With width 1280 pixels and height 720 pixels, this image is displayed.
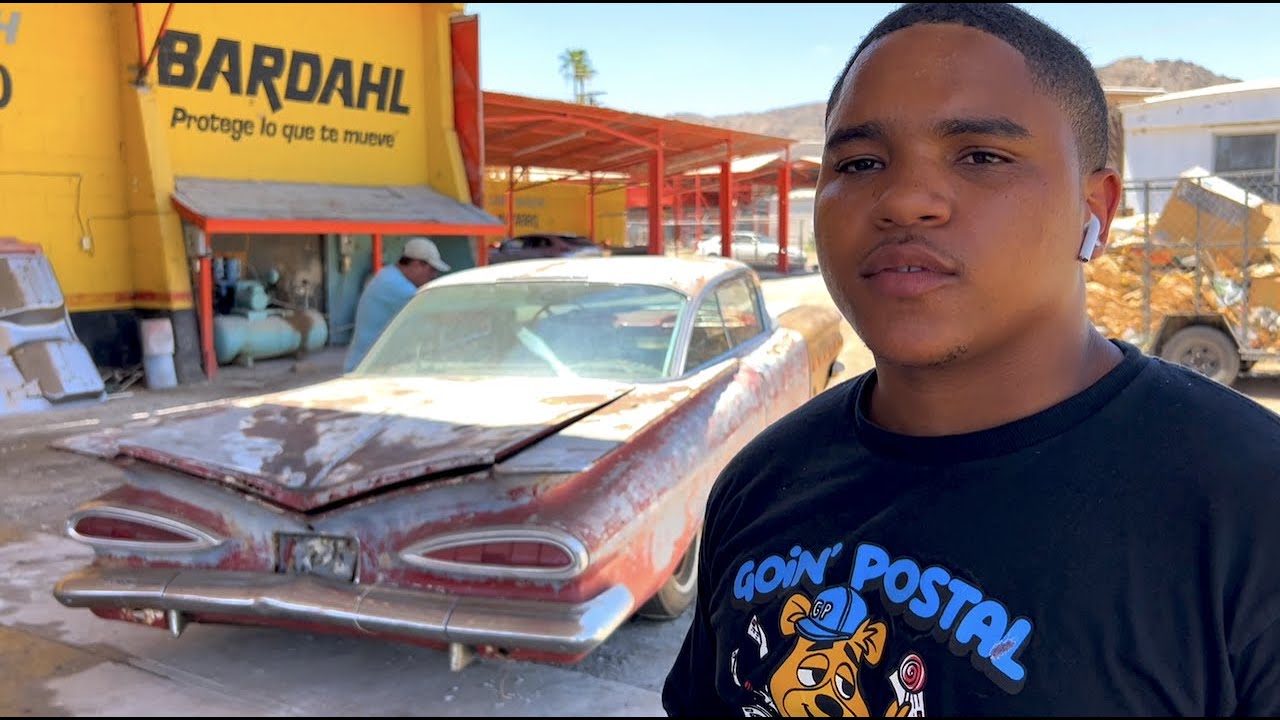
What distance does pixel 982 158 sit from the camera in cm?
118

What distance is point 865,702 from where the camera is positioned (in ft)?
3.77

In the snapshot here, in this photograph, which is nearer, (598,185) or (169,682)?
(169,682)

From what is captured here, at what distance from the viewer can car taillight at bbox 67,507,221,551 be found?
3.44m

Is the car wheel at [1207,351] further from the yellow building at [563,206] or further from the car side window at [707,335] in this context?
the yellow building at [563,206]

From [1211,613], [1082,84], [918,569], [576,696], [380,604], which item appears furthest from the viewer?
[576,696]

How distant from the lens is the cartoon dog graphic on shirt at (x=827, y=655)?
116 cm

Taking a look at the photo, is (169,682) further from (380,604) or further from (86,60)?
(86,60)

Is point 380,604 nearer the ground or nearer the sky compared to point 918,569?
nearer the ground

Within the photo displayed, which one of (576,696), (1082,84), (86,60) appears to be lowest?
(576,696)

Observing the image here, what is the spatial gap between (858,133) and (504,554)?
2.22m

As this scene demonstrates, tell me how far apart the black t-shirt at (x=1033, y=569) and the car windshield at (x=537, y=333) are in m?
3.24

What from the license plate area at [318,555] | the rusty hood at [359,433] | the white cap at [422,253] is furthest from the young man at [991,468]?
the white cap at [422,253]

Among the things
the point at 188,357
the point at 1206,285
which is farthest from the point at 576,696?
the point at 188,357

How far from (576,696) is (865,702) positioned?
8.56 feet
